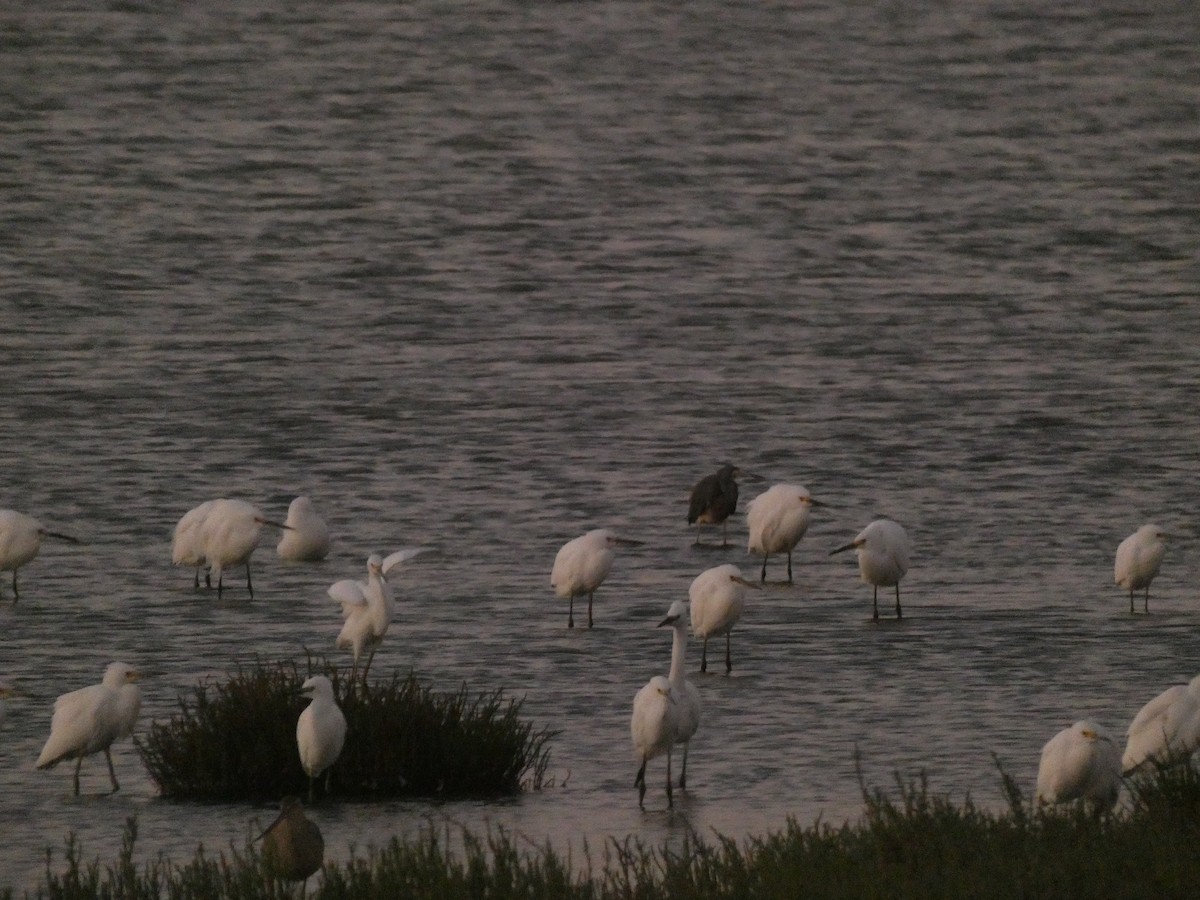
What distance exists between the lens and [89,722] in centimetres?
1297

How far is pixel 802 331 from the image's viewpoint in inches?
1344

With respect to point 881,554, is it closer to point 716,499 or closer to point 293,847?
point 716,499

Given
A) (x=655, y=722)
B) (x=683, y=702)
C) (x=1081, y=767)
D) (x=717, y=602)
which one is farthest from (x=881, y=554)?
(x=1081, y=767)

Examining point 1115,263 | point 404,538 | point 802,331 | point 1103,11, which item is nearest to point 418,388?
point 802,331

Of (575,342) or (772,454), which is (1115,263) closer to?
(575,342)

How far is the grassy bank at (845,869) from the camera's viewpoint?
9.42m

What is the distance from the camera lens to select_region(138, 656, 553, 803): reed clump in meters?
13.0

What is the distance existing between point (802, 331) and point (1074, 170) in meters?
12.9

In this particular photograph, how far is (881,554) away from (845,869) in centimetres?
838

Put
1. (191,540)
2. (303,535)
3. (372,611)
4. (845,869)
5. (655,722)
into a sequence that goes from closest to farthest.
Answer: (845,869), (655,722), (372,611), (191,540), (303,535)

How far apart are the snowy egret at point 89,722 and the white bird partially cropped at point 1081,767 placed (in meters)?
4.52

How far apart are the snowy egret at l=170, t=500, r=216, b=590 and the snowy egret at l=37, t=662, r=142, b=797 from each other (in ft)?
20.9

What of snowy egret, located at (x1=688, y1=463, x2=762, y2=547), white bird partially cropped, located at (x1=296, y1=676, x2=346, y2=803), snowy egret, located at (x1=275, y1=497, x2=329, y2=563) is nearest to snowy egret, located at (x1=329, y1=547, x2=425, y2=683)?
white bird partially cropped, located at (x1=296, y1=676, x2=346, y2=803)

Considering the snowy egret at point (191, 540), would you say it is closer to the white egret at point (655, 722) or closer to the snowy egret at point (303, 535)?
the snowy egret at point (303, 535)
